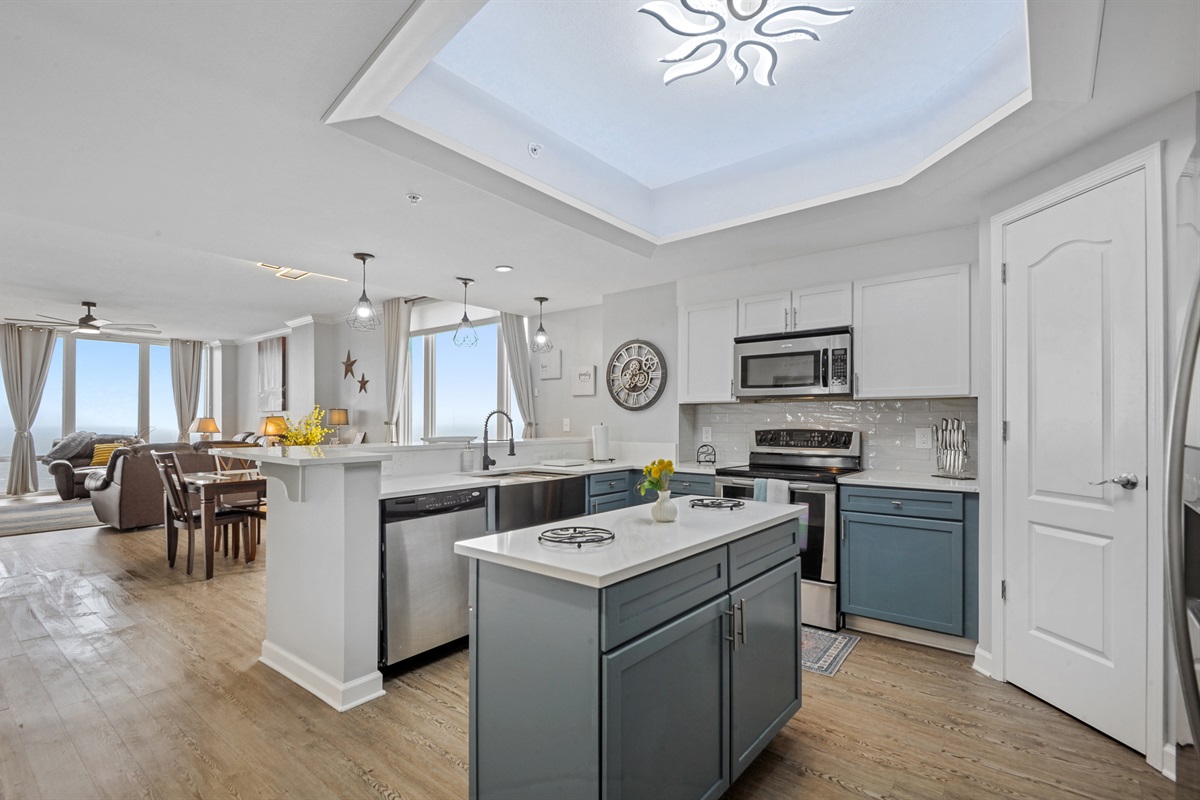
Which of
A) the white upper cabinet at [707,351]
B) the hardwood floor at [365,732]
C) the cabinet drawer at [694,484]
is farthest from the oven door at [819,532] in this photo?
the white upper cabinet at [707,351]

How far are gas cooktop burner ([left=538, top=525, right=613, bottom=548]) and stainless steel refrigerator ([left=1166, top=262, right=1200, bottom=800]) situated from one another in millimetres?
1221

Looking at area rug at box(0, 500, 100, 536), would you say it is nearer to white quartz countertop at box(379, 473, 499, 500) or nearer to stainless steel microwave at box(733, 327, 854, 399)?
white quartz countertop at box(379, 473, 499, 500)

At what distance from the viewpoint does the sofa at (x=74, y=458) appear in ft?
25.9

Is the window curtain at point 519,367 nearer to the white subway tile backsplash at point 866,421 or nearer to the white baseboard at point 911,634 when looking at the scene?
the white subway tile backsplash at point 866,421

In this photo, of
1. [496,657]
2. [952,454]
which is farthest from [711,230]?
[496,657]

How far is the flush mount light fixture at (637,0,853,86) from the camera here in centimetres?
205

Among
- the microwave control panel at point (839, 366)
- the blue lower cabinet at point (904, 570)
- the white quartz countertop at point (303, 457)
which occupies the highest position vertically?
the microwave control panel at point (839, 366)

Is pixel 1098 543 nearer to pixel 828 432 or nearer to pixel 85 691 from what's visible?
pixel 828 432

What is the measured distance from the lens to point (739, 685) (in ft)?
6.13

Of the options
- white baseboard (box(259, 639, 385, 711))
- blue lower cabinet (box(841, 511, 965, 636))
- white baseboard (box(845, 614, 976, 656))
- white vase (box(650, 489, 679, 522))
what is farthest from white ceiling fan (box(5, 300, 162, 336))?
white baseboard (box(845, 614, 976, 656))

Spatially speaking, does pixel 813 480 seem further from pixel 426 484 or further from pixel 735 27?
pixel 735 27

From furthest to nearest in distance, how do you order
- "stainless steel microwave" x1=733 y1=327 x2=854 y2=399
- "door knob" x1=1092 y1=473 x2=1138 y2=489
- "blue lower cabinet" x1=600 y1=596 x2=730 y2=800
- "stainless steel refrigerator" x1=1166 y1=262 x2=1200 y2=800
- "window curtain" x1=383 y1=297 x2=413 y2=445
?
"window curtain" x1=383 y1=297 x2=413 y2=445 → "stainless steel microwave" x1=733 y1=327 x2=854 y2=399 → "door knob" x1=1092 y1=473 x2=1138 y2=489 → "blue lower cabinet" x1=600 y1=596 x2=730 y2=800 → "stainless steel refrigerator" x1=1166 y1=262 x2=1200 y2=800

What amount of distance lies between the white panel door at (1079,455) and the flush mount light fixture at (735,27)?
1404mm

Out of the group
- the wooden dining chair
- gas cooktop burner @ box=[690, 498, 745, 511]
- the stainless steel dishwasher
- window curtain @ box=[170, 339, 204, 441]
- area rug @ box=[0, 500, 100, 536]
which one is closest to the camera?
gas cooktop burner @ box=[690, 498, 745, 511]
